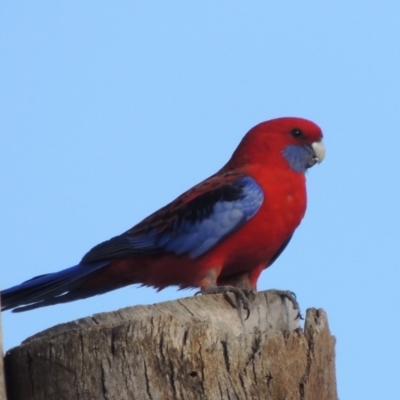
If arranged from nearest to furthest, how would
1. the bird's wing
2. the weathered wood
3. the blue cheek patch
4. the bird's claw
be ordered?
the weathered wood → the bird's claw → the bird's wing → the blue cheek patch

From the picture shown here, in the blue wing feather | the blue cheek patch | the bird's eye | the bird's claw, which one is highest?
the bird's eye

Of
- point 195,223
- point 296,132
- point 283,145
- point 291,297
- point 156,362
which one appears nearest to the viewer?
point 156,362

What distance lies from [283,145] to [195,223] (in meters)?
1.14

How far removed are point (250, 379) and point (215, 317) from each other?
58 cm

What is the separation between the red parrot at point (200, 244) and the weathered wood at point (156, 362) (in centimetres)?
256

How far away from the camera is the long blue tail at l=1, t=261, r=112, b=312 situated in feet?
20.2

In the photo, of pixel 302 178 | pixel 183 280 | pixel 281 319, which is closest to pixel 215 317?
pixel 281 319

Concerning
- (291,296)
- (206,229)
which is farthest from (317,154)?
(291,296)

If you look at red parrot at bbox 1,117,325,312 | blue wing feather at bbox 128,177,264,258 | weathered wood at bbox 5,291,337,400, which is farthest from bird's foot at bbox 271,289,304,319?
blue wing feather at bbox 128,177,264,258

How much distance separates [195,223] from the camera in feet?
21.1

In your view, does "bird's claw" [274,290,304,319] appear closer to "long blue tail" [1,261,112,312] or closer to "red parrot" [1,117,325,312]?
"red parrot" [1,117,325,312]

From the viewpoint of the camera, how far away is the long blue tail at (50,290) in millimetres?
6160

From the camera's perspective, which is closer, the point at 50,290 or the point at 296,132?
the point at 50,290

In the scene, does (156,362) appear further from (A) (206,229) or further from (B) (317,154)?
(B) (317,154)
